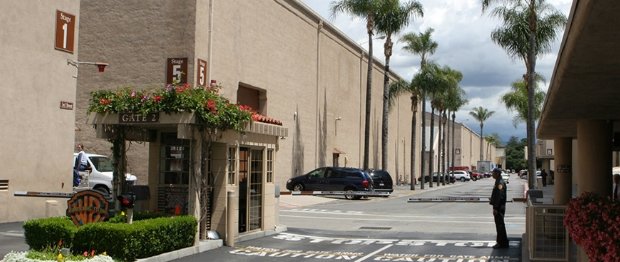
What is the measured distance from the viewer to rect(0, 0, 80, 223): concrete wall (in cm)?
1778

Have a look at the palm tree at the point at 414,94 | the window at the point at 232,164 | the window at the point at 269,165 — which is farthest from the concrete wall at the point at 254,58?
the window at the point at 232,164

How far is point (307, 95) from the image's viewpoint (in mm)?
43812

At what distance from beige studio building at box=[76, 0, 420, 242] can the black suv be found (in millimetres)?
1810

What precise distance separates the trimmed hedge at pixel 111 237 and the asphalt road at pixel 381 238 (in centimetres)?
102

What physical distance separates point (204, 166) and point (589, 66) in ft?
28.8

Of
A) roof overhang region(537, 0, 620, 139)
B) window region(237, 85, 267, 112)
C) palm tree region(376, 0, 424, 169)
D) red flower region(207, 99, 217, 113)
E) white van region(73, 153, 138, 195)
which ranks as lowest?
white van region(73, 153, 138, 195)

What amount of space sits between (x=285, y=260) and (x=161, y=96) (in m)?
3.76

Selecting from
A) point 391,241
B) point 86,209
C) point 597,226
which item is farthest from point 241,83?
point 597,226

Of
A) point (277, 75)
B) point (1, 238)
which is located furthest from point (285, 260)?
point (277, 75)

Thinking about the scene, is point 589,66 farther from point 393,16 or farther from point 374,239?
point 393,16

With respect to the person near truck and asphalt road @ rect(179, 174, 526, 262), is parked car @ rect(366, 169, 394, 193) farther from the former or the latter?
the person near truck

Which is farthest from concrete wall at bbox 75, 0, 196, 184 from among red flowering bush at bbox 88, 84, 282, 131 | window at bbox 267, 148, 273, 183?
red flowering bush at bbox 88, 84, 282, 131

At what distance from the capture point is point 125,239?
Result: 10883 mm

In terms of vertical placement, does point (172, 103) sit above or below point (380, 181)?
above
